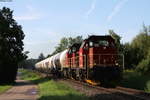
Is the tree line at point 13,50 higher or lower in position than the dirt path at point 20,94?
higher

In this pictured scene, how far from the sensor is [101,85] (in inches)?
1034

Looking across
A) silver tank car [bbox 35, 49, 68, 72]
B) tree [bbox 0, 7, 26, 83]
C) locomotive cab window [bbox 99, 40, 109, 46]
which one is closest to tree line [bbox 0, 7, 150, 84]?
tree [bbox 0, 7, 26, 83]

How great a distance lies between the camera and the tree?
160 ft

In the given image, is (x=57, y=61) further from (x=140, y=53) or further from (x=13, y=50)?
(x=140, y=53)

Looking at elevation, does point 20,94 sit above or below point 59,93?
below

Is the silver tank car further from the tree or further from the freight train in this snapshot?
the freight train

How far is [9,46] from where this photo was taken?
2144 inches

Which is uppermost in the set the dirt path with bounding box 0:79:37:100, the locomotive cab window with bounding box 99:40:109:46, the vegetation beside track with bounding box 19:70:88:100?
the locomotive cab window with bounding box 99:40:109:46

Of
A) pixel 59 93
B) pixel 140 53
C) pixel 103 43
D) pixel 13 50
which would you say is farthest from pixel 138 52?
pixel 59 93

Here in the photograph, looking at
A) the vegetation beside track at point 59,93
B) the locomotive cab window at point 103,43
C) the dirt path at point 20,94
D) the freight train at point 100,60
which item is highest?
the locomotive cab window at point 103,43

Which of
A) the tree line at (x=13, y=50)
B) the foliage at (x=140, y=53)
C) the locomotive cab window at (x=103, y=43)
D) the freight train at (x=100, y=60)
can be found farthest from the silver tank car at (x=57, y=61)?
the locomotive cab window at (x=103, y=43)

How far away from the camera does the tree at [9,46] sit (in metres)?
48.7

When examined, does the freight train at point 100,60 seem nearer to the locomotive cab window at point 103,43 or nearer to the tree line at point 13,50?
the locomotive cab window at point 103,43

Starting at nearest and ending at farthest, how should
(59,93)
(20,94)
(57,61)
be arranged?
(59,93)
(20,94)
(57,61)
